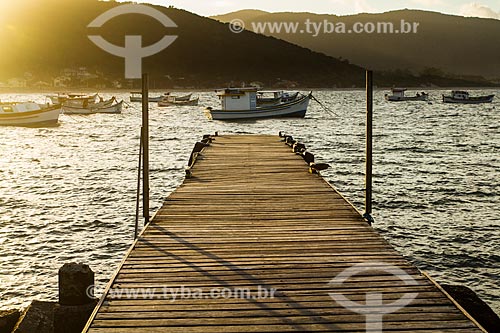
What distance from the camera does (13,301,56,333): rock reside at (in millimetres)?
8727

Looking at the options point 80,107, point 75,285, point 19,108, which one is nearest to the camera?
Result: point 75,285

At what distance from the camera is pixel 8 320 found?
30.6 feet

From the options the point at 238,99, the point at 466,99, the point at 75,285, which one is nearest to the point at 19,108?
the point at 238,99

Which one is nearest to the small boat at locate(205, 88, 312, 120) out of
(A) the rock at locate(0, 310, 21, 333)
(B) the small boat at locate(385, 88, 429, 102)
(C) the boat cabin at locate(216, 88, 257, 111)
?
(C) the boat cabin at locate(216, 88, 257, 111)

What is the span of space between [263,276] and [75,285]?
2.42m

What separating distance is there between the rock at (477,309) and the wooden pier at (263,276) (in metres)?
1.52

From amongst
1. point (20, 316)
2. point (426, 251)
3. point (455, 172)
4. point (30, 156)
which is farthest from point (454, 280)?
point (30, 156)

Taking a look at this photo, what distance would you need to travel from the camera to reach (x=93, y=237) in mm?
17484

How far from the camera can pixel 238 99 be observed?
6188cm

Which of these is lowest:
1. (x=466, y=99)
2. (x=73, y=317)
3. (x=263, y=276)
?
(x=73, y=317)

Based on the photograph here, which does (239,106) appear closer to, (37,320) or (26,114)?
(26,114)

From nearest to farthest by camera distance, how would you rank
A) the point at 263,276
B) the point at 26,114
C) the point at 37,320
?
the point at 263,276, the point at 37,320, the point at 26,114

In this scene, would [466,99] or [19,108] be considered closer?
[19,108]

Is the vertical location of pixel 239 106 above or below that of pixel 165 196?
above
